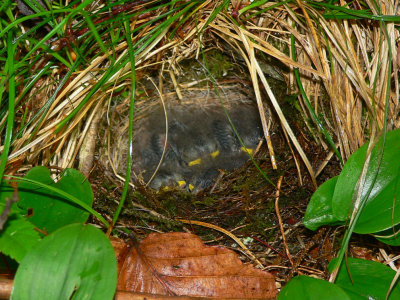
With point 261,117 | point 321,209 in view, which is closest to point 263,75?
point 261,117

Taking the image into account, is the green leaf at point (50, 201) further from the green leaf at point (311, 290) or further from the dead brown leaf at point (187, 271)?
the green leaf at point (311, 290)

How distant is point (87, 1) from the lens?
4.42 feet

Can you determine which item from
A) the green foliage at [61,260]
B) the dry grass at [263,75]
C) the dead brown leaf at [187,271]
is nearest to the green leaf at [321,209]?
the dry grass at [263,75]

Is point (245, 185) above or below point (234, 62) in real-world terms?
below

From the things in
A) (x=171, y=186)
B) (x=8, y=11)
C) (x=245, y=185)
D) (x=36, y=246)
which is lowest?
(x=171, y=186)

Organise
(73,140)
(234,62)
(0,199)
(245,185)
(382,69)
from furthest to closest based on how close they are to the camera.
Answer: (234,62)
(245,185)
(73,140)
(382,69)
(0,199)

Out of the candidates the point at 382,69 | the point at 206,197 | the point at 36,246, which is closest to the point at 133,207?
the point at 206,197

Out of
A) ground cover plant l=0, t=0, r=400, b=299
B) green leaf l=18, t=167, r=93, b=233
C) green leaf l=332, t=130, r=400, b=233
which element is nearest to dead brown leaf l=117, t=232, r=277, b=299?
ground cover plant l=0, t=0, r=400, b=299

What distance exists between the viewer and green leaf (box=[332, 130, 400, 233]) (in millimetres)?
1194

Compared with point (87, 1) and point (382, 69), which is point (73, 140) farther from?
point (382, 69)

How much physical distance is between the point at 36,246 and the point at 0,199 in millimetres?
344

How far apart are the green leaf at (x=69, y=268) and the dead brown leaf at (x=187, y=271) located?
1.11 ft

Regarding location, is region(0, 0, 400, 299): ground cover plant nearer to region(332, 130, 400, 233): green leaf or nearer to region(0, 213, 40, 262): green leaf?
region(332, 130, 400, 233): green leaf

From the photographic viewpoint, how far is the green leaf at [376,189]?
119 centimetres
